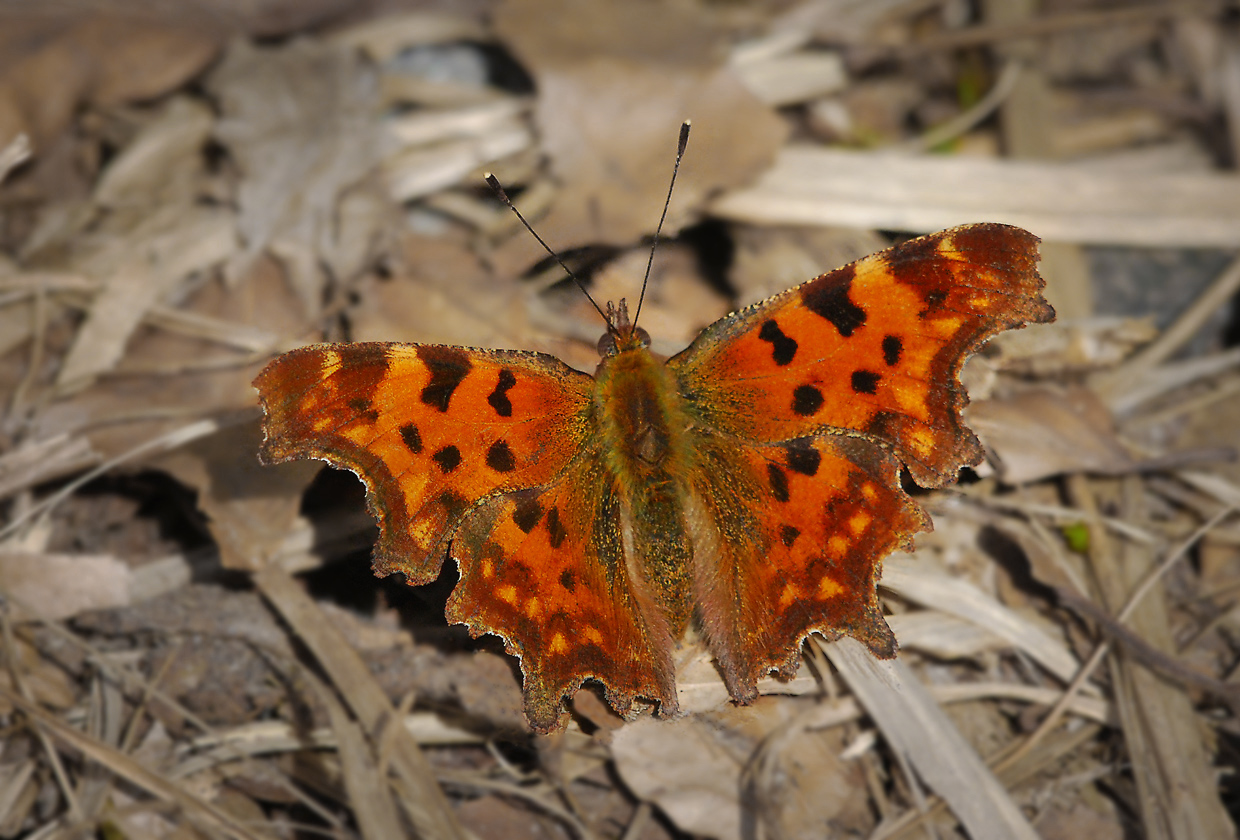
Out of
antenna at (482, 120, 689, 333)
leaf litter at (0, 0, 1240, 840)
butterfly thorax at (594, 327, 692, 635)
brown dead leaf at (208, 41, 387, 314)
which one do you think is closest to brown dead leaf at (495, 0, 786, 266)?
leaf litter at (0, 0, 1240, 840)

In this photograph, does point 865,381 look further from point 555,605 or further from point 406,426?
point 406,426

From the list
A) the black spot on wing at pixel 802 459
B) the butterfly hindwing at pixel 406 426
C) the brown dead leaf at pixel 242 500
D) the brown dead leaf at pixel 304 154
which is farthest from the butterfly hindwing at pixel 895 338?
the brown dead leaf at pixel 304 154

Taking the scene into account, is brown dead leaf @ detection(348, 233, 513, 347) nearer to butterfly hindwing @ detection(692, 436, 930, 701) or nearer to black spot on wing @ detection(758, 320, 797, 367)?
black spot on wing @ detection(758, 320, 797, 367)

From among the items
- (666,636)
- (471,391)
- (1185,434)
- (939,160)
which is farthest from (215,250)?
(1185,434)

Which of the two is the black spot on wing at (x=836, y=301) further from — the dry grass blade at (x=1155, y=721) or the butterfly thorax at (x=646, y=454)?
the dry grass blade at (x=1155, y=721)

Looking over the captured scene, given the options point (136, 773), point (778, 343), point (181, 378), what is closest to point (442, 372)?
point (778, 343)

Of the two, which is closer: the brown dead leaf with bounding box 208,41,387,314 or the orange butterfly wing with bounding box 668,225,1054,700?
the orange butterfly wing with bounding box 668,225,1054,700

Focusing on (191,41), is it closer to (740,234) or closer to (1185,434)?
(740,234)

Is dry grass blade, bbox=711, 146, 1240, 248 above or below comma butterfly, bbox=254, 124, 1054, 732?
above
